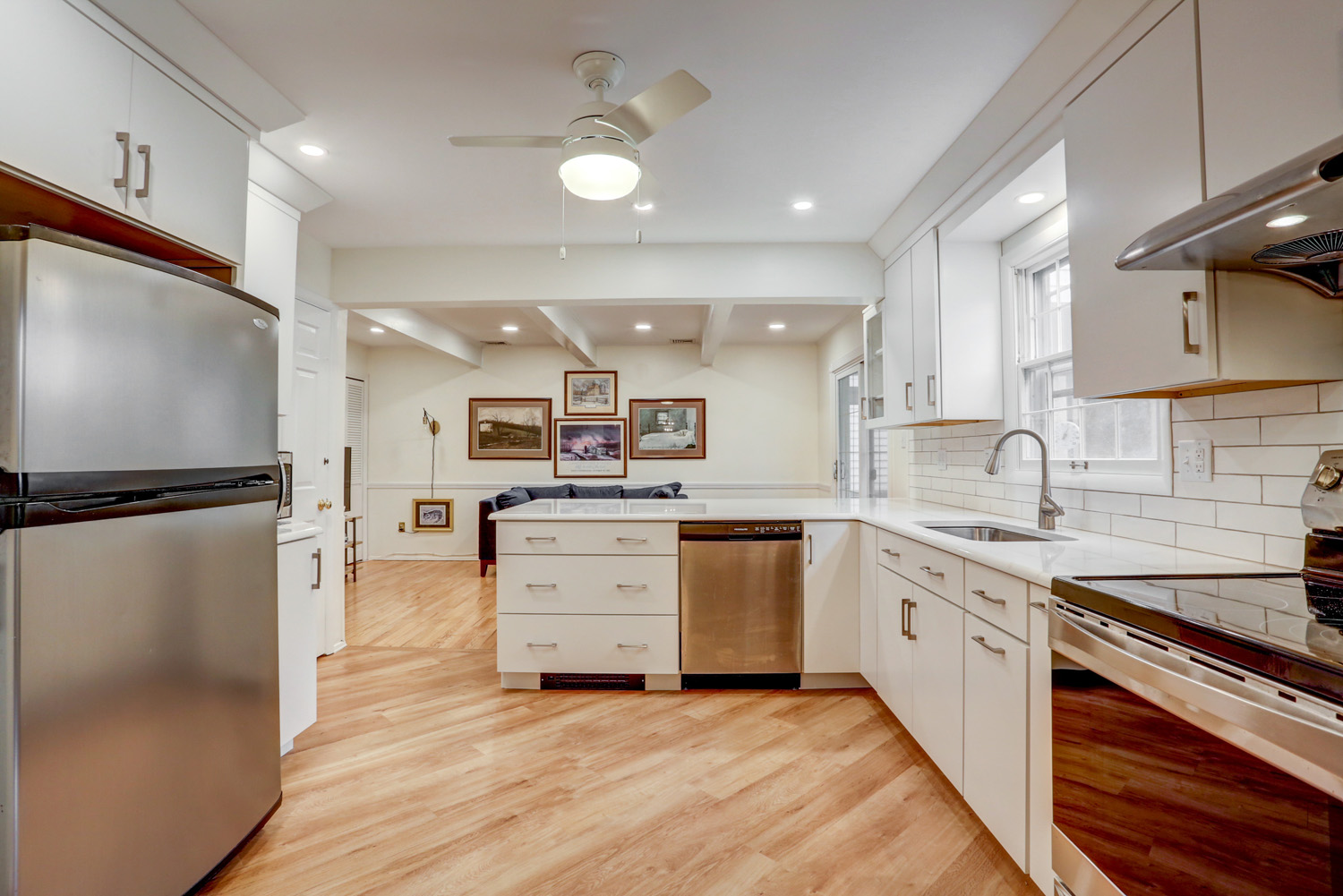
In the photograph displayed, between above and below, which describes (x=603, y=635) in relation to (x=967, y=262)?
below

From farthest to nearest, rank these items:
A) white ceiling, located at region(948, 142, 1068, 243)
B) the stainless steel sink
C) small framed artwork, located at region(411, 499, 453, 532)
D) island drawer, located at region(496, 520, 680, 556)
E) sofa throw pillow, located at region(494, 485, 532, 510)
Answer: small framed artwork, located at region(411, 499, 453, 532) < sofa throw pillow, located at region(494, 485, 532, 510) < island drawer, located at region(496, 520, 680, 556) < the stainless steel sink < white ceiling, located at region(948, 142, 1068, 243)

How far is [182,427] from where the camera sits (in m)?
1.46

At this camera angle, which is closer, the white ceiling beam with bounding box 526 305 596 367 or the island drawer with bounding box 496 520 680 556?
the island drawer with bounding box 496 520 680 556

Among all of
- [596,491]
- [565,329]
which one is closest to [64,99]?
[565,329]

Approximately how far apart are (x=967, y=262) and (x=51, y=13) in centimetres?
309

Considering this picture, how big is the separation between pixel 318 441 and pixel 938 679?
329 cm

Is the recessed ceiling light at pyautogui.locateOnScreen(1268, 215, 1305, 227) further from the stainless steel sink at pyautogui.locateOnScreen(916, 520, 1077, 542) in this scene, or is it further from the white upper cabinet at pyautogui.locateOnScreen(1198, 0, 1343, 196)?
the stainless steel sink at pyautogui.locateOnScreen(916, 520, 1077, 542)

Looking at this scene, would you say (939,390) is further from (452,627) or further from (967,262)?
(452,627)

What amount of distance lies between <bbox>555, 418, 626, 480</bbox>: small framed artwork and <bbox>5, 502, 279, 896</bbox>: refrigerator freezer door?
5.07 meters

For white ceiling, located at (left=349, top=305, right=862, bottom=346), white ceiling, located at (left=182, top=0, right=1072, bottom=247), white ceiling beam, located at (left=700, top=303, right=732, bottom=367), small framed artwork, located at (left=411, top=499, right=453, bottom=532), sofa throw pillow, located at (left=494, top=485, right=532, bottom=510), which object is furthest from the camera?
small framed artwork, located at (left=411, top=499, right=453, bottom=532)

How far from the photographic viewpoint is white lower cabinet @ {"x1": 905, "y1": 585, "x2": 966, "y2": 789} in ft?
6.15

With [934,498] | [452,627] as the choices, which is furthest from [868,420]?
[452,627]

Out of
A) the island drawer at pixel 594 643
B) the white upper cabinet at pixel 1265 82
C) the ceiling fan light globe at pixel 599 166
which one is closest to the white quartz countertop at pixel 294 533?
the island drawer at pixel 594 643

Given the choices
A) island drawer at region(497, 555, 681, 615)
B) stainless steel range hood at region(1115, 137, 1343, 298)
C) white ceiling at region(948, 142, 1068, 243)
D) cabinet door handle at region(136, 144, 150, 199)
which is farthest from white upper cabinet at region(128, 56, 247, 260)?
white ceiling at region(948, 142, 1068, 243)
